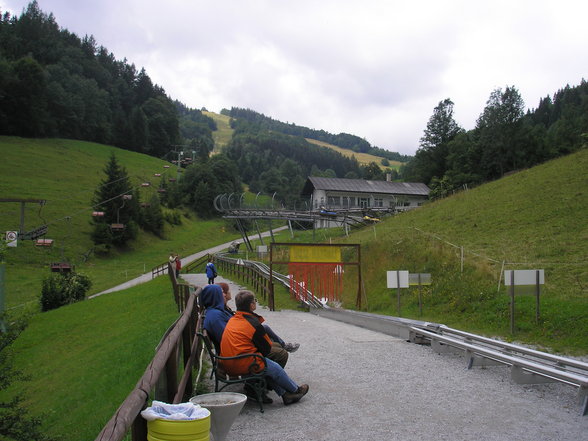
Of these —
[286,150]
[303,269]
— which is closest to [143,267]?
[303,269]

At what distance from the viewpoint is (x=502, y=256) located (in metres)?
20.4

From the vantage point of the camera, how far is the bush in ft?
109

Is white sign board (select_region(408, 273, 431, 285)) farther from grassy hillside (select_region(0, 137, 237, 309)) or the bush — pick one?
grassy hillside (select_region(0, 137, 237, 309))

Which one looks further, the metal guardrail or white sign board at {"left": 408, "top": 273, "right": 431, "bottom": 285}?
white sign board at {"left": 408, "top": 273, "right": 431, "bottom": 285}

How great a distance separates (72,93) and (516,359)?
120989 millimetres

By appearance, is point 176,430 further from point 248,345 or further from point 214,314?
point 214,314

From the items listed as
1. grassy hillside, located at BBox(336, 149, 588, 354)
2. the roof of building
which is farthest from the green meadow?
the roof of building

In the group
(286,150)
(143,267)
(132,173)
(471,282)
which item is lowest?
(143,267)

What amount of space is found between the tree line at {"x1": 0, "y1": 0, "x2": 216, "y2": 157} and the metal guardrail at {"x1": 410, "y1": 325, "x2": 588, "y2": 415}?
320ft

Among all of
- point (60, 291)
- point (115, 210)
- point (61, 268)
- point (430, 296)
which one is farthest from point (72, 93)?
point (430, 296)

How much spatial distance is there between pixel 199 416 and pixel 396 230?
30.0m

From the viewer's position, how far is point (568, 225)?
71.2ft

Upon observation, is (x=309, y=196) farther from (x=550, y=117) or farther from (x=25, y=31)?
(x=25, y=31)

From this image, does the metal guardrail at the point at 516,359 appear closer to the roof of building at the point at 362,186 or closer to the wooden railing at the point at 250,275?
the wooden railing at the point at 250,275
